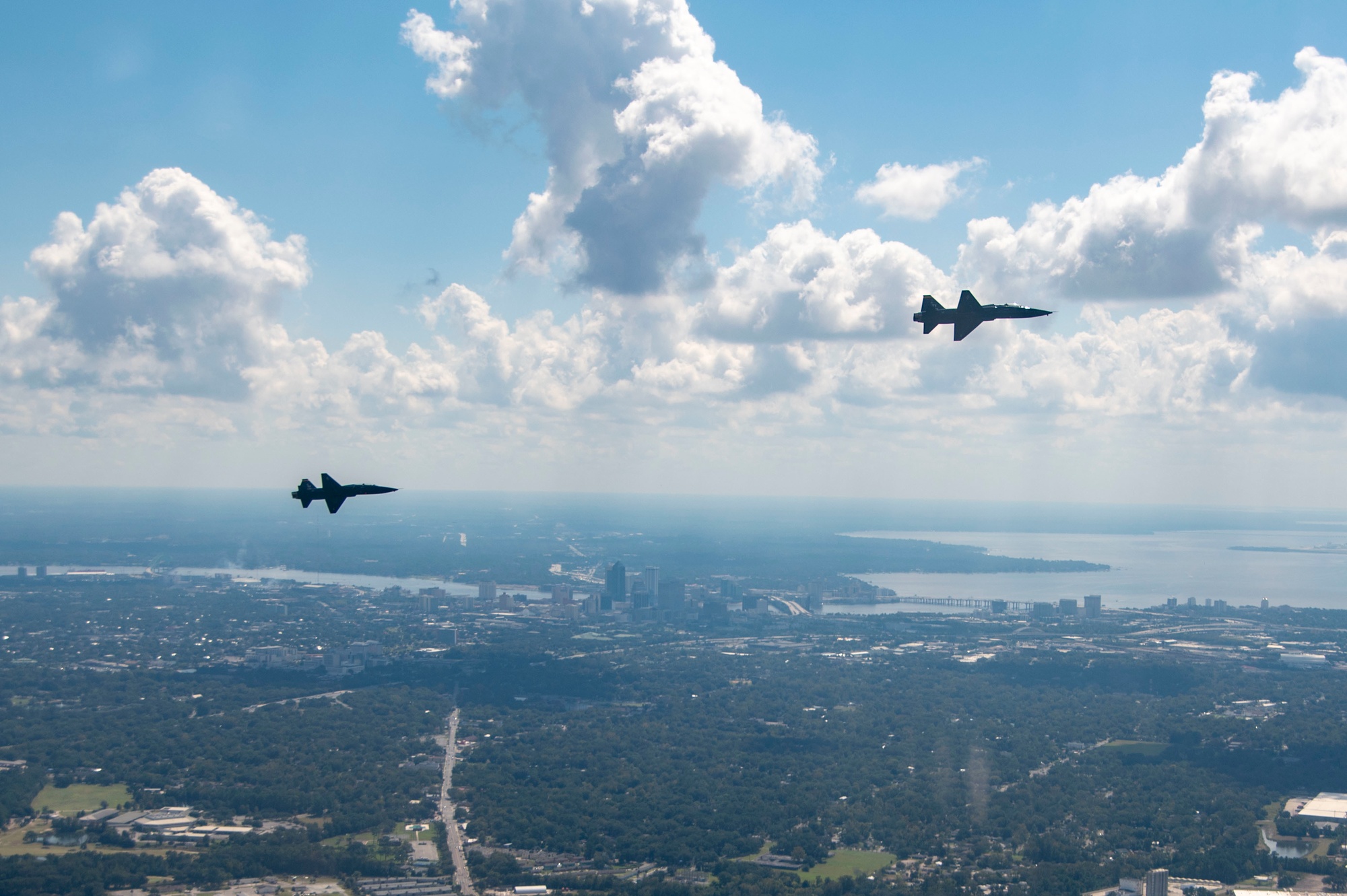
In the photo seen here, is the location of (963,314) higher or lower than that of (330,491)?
higher

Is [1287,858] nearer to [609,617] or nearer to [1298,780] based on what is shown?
[1298,780]

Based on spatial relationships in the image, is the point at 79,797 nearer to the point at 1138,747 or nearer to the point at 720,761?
the point at 720,761

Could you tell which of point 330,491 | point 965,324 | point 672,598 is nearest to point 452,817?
point 330,491

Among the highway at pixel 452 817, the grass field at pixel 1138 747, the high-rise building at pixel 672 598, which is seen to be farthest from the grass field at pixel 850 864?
the high-rise building at pixel 672 598

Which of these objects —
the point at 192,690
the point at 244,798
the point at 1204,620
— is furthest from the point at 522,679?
the point at 1204,620

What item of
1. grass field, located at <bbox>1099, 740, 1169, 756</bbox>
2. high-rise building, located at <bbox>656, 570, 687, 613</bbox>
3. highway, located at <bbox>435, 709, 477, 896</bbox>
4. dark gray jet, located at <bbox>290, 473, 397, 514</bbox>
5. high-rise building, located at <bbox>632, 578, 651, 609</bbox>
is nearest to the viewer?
dark gray jet, located at <bbox>290, 473, 397, 514</bbox>

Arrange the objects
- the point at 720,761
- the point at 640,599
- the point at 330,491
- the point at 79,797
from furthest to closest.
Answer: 1. the point at 640,599
2. the point at 720,761
3. the point at 79,797
4. the point at 330,491

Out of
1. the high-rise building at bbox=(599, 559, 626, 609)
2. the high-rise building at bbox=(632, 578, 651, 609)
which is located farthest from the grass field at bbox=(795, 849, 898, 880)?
the high-rise building at bbox=(599, 559, 626, 609)

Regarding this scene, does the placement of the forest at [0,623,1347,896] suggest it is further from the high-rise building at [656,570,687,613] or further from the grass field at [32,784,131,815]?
the high-rise building at [656,570,687,613]

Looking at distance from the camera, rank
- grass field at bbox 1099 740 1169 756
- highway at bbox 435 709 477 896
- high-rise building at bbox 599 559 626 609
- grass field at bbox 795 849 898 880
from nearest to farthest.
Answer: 1. highway at bbox 435 709 477 896
2. grass field at bbox 795 849 898 880
3. grass field at bbox 1099 740 1169 756
4. high-rise building at bbox 599 559 626 609
